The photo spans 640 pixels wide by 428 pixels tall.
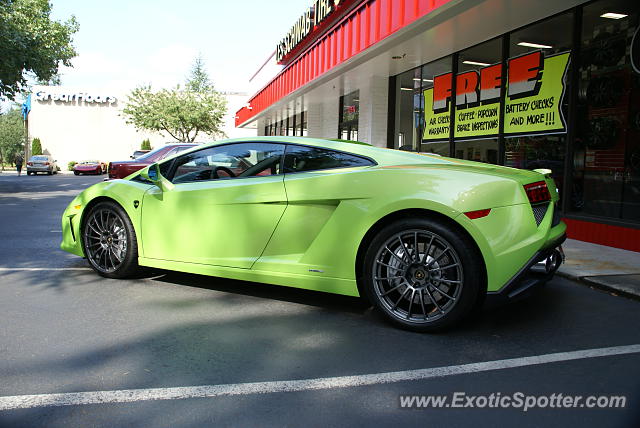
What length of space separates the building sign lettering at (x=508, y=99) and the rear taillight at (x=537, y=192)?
5198 mm

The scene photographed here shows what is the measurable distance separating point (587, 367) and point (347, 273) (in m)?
1.65

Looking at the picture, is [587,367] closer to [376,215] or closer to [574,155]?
[376,215]

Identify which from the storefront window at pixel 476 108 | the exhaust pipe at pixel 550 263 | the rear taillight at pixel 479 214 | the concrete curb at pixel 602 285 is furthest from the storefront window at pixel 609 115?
the rear taillight at pixel 479 214

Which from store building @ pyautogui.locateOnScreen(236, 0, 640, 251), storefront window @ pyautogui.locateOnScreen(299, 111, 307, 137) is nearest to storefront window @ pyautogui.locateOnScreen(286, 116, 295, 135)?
storefront window @ pyautogui.locateOnScreen(299, 111, 307, 137)

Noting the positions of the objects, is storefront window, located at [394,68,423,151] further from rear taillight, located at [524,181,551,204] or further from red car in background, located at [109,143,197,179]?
rear taillight, located at [524,181,551,204]

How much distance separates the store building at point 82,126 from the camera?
54.9 metres

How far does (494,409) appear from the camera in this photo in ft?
8.60

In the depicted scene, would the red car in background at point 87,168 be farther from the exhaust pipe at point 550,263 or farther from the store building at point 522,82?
the exhaust pipe at point 550,263

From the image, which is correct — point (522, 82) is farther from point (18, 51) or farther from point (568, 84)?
point (18, 51)

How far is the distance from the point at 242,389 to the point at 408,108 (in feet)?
37.9

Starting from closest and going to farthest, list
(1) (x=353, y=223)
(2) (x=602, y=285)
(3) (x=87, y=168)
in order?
1. (1) (x=353, y=223)
2. (2) (x=602, y=285)
3. (3) (x=87, y=168)

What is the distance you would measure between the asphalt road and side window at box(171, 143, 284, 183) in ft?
3.46

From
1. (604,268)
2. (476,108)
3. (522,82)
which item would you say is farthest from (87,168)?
(604,268)

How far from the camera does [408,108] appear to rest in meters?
13.5
